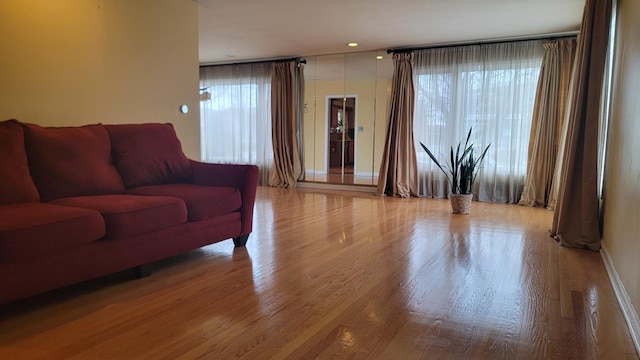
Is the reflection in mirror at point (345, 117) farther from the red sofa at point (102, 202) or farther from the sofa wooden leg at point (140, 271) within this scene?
the sofa wooden leg at point (140, 271)

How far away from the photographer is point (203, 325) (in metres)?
Result: 1.85

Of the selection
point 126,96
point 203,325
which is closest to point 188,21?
point 126,96

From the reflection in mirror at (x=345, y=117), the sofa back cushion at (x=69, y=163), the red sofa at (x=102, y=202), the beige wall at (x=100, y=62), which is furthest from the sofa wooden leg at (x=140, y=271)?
the reflection in mirror at (x=345, y=117)

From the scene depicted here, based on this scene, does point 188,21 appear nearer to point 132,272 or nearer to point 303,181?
point 132,272

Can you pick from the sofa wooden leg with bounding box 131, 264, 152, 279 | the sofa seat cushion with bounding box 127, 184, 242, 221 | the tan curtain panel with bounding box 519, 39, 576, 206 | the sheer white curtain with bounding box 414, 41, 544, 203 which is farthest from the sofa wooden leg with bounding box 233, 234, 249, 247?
the tan curtain panel with bounding box 519, 39, 576, 206

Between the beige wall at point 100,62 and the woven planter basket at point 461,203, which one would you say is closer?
the beige wall at point 100,62

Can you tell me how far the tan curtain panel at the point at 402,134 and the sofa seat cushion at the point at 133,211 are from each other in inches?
171

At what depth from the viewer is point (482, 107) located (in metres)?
5.89

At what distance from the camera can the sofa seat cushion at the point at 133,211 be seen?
224cm

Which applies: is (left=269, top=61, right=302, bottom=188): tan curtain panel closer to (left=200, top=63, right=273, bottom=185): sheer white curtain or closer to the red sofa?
(left=200, top=63, right=273, bottom=185): sheer white curtain

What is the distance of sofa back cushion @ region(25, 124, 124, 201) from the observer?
2521mm

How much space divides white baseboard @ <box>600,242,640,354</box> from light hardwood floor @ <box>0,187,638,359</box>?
0.13ft

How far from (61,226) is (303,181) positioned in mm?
5649

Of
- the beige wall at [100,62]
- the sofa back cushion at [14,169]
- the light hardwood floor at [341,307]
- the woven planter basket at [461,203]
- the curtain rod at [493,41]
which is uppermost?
the curtain rod at [493,41]
